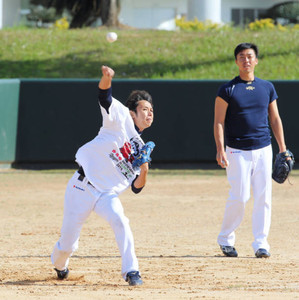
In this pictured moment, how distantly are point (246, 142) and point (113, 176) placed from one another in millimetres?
1880

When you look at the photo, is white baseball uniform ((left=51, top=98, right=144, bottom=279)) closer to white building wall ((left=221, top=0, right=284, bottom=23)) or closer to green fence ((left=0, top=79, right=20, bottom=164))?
green fence ((left=0, top=79, right=20, bottom=164))

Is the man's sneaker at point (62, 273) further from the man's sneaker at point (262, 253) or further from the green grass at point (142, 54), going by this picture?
the green grass at point (142, 54)

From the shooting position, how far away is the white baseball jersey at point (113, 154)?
5.66m

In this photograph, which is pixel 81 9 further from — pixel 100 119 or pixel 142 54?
pixel 100 119

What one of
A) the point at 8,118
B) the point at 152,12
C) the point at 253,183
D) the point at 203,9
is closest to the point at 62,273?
the point at 253,183

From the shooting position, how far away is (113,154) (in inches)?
223

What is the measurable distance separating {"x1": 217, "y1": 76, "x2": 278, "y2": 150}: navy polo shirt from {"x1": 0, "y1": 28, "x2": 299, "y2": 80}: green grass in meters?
12.8

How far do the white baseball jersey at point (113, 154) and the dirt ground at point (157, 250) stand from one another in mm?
844

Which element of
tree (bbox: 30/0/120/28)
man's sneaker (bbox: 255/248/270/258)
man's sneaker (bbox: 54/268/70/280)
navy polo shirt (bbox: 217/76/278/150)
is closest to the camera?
man's sneaker (bbox: 54/268/70/280)

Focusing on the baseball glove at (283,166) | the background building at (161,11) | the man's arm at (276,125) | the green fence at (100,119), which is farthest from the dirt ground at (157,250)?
the background building at (161,11)

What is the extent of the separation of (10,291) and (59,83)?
1070 cm

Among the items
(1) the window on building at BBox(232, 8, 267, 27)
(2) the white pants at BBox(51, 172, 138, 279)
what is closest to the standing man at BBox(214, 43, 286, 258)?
(2) the white pants at BBox(51, 172, 138, 279)

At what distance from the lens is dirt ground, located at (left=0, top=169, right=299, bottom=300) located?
223 inches

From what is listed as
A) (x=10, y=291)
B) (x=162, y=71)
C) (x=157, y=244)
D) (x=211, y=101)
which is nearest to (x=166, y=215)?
(x=157, y=244)
